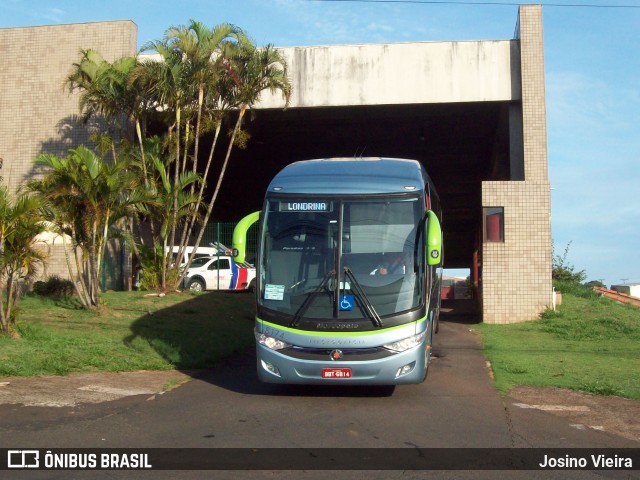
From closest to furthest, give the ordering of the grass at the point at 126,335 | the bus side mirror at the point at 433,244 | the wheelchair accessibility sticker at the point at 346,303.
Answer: the wheelchair accessibility sticker at the point at 346,303
the bus side mirror at the point at 433,244
the grass at the point at 126,335

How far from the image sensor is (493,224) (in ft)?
67.1

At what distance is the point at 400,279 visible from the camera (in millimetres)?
10281

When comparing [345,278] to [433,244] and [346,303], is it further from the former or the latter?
[433,244]

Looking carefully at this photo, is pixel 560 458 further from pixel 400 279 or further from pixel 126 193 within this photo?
pixel 126 193

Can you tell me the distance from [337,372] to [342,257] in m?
1.55

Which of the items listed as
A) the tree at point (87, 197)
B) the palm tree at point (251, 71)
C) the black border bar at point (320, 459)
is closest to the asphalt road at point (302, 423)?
the black border bar at point (320, 459)

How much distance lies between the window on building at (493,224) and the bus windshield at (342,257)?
10.1m

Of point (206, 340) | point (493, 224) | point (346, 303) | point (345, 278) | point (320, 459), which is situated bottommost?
point (320, 459)

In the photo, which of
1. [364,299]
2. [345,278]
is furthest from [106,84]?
[364,299]

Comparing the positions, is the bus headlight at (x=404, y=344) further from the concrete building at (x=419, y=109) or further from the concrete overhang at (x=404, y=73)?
the concrete overhang at (x=404, y=73)

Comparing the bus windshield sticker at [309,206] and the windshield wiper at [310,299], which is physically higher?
the bus windshield sticker at [309,206]

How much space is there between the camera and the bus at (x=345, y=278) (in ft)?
32.7

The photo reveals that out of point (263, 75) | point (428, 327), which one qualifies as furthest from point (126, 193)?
point (428, 327)

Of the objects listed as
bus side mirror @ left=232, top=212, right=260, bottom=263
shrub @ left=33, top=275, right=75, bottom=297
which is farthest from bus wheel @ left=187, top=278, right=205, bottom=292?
bus side mirror @ left=232, top=212, right=260, bottom=263
